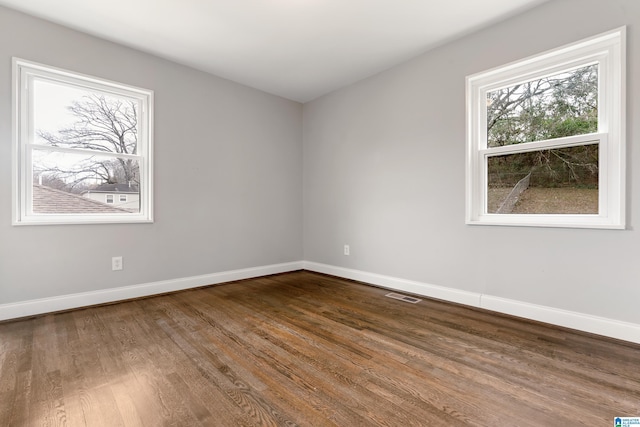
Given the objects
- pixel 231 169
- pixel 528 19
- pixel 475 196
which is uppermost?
pixel 528 19

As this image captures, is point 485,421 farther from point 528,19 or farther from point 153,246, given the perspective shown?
point 153,246

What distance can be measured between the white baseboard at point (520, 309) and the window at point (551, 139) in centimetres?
67

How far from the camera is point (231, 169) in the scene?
3.73m

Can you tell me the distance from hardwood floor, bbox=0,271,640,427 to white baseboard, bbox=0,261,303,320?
0.16 m

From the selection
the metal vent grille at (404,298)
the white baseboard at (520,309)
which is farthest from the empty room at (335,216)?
the metal vent grille at (404,298)

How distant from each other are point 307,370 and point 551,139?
2546 mm

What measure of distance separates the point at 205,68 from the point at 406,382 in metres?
3.67

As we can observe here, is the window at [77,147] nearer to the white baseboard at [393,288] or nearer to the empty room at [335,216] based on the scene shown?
the empty room at [335,216]

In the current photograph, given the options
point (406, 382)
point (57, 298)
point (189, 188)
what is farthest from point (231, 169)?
point (406, 382)

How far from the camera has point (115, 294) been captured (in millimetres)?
2854

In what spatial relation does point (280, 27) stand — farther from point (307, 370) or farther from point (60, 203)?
point (307, 370)

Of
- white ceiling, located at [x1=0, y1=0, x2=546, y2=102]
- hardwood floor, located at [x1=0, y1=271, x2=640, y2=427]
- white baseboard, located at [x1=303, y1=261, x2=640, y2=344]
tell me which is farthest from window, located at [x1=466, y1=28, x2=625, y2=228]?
hardwood floor, located at [x1=0, y1=271, x2=640, y2=427]

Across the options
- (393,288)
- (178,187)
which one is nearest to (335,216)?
(393,288)

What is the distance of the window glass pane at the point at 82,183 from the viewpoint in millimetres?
2572
